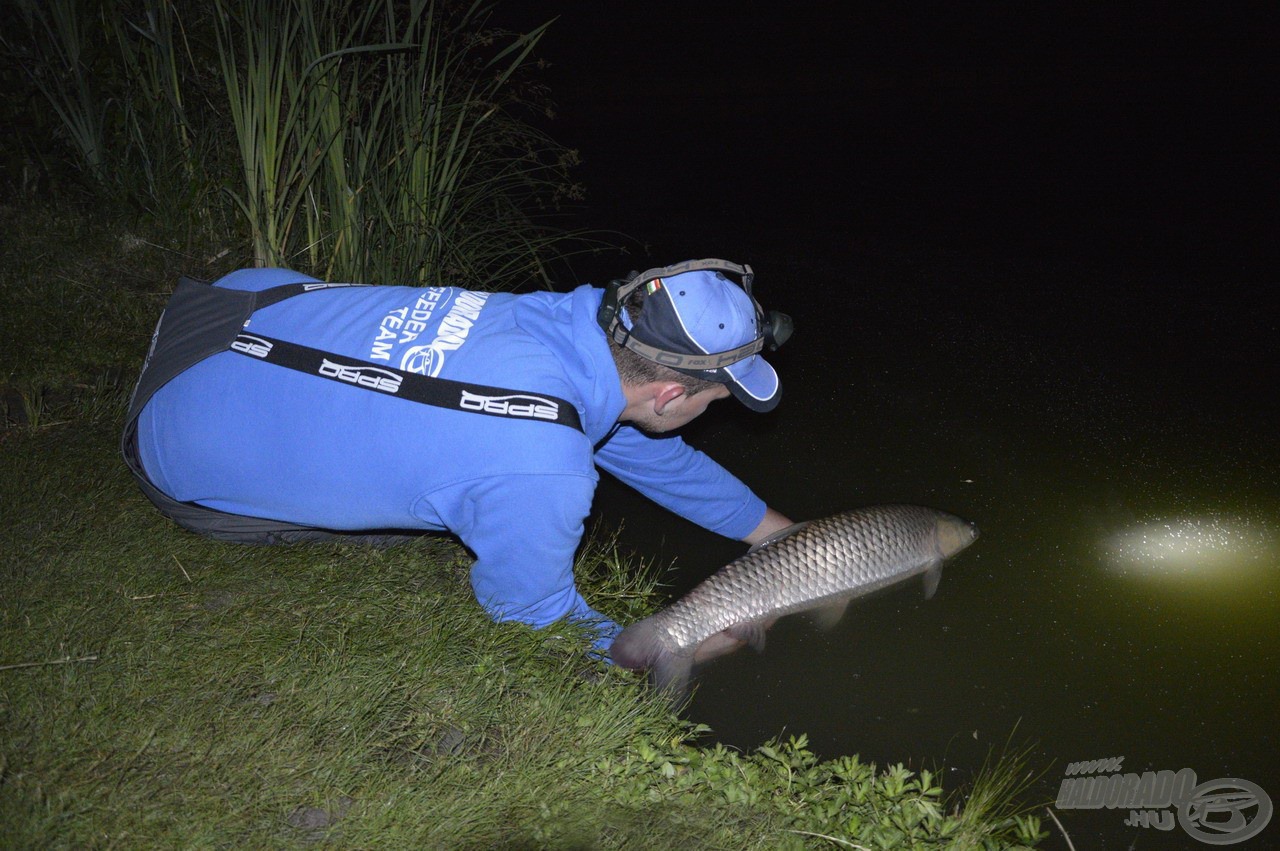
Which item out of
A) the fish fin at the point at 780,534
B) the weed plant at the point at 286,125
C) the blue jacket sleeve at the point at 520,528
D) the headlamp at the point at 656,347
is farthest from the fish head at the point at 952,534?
the weed plant at the point at 286,125

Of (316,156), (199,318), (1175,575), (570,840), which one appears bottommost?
(570,840)

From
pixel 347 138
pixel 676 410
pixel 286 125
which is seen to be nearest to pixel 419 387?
pixel 676 410

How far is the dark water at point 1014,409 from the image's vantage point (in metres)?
2.88

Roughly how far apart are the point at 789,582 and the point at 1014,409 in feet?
6.81

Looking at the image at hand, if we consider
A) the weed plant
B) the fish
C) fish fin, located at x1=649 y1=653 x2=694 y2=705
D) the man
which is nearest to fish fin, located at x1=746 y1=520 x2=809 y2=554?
the fish

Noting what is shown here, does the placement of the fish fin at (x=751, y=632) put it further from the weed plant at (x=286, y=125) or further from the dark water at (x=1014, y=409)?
the weed plant at (x=286, y=125)

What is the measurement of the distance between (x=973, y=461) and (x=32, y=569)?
10.9ft

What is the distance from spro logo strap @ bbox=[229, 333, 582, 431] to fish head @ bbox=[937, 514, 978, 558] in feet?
5.59

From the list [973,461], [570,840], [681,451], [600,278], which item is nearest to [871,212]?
[600,278]

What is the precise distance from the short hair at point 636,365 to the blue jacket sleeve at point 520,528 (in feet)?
0.99

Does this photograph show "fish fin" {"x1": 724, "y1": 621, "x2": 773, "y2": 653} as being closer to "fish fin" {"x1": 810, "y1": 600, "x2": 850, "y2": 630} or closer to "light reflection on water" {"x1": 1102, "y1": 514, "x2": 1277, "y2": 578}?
"fish fin" {"x1": 810, "y1": 600, "x2": 850, "y2": 630}

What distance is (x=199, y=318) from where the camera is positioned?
7.66 ft

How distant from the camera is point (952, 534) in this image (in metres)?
3.40

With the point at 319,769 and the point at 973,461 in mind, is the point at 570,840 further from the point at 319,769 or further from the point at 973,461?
the point at 973,461
